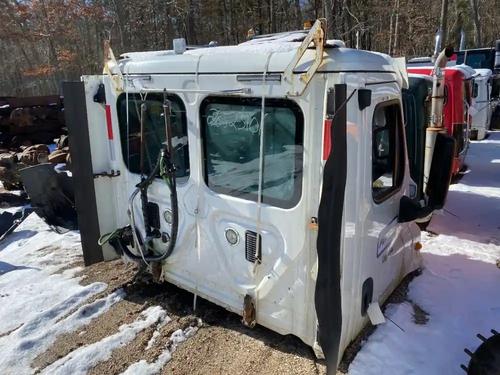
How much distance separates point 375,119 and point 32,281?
4.04 meters

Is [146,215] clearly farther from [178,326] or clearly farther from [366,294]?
[366,294]

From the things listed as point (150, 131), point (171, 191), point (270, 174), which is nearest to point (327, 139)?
point (270, 174)

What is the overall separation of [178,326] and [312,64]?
2.51 meters

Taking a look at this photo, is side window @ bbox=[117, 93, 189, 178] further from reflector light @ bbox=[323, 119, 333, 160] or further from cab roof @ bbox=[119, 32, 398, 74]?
reflector light @ bbox=[323, 119, 333, 160]

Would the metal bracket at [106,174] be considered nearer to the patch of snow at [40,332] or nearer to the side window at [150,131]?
the side window at [150,131]

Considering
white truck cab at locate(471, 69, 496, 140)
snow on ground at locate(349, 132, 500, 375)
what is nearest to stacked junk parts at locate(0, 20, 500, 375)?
snow on ground at locate(349, 132, 500, 375)

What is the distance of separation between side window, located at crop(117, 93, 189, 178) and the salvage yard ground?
1.33 metres

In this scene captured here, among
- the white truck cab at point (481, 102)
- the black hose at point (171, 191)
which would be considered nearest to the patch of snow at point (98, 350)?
the black hose at point (171, 191)

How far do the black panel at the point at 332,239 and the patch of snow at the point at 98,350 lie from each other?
5.74 ft

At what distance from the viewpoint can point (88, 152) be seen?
424 cm

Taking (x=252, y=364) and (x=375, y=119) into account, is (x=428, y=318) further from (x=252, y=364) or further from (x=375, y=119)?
(x=375, y=119)

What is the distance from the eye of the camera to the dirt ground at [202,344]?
3197 millimetres

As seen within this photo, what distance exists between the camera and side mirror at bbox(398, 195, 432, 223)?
3.52m

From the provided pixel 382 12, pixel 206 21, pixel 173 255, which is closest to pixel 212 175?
pixel 173 255
